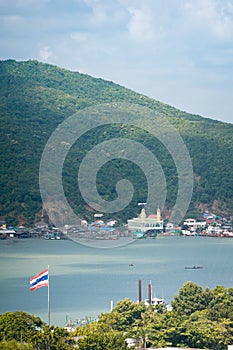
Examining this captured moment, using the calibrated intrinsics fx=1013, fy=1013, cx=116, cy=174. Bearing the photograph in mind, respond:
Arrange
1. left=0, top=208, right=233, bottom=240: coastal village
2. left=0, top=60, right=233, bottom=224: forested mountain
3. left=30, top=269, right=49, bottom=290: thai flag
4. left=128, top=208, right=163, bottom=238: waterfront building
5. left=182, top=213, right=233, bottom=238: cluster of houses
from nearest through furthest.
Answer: left=30, top=269, right=49, bottom=290: thai flag, left=0, top=208, right=233, bottom=240: coastal village, left=0, top=60, right=233, bottom=224: forested mountain, left=128, top=208, right=163, bottom=238: waterfront building, left=182, top=213, right=233, bottom=238: cluster of houses

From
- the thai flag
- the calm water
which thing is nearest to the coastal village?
the calm water

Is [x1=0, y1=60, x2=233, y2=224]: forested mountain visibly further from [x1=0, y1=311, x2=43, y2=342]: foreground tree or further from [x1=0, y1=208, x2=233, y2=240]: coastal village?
[x1=0, y1=311, x2=43, y2=342]: foreground tree

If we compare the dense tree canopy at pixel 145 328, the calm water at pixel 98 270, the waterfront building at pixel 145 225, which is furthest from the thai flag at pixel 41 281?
the waterfront building at pixel 145 225

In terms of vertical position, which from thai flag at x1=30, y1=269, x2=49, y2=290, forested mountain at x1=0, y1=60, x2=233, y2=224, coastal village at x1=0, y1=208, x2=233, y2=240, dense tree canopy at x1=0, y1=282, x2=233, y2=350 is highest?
forested mountain at x1=0, y1=60, x2=233, y2=224

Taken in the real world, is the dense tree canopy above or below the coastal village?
below

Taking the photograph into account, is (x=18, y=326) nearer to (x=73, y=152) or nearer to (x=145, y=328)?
(x=145, y=328)

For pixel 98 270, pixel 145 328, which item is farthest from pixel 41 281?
pixel 98 270
